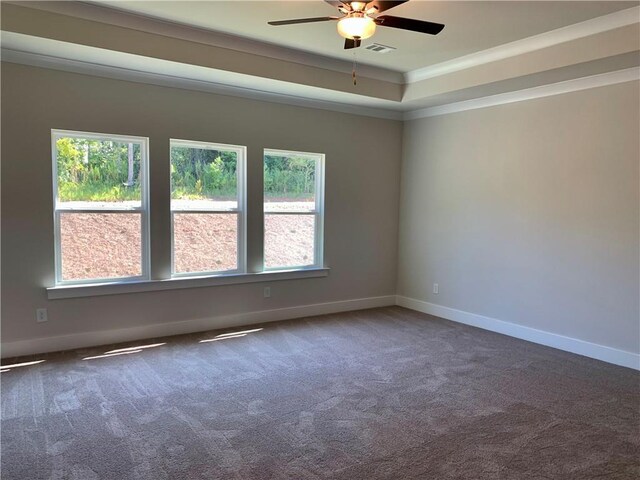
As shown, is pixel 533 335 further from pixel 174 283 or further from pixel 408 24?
pixel 174 283

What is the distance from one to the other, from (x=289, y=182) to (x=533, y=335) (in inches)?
127

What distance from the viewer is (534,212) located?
486cm

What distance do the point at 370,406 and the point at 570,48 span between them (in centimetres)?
333

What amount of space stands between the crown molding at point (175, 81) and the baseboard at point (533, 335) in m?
2.61

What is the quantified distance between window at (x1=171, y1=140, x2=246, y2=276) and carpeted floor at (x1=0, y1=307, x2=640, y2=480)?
0.89 meters

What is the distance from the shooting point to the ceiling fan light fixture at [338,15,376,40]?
2.87 meters

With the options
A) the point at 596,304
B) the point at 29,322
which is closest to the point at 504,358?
the point at 596,304

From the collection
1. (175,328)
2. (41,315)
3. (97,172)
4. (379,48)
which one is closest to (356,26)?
(379,48)

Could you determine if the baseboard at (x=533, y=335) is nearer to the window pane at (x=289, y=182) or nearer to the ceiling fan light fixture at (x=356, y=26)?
the window pane at (x=289, y=182)

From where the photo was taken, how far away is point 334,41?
4.23 meters

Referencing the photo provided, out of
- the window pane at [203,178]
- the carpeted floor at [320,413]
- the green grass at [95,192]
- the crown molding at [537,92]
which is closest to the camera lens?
the carpeted floor at [320,413]

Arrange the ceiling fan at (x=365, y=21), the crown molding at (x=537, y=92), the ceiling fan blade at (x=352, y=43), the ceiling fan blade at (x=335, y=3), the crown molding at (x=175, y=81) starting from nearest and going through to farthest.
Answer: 1. the ceiling fan blade at (x=335, y=3)
2. the ceiling fan at (x=365, y=21)
3. the ceiling fan blade at (x=352, y=43)
4. the crown molding at (x=175, y=81)
5. the crown molding at (x=537, y=92)

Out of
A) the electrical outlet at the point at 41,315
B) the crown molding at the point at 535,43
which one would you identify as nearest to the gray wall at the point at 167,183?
the electrical outlet at the point at 41,315

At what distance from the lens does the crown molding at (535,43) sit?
3.50 meters
